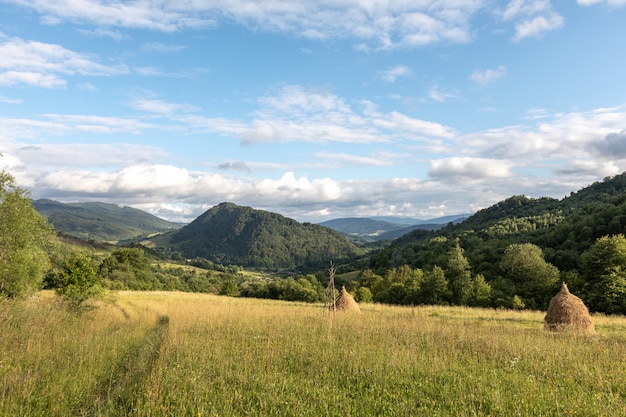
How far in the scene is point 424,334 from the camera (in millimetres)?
12984

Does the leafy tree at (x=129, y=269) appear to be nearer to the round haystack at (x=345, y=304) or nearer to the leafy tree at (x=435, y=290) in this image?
the leafy tree at (x=435, y=290)

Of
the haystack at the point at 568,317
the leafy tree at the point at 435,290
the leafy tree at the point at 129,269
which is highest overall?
the haystack at the point at 568,317

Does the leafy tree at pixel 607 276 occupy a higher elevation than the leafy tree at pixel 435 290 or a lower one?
higher

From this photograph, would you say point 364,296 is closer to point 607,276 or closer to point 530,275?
point 530,275

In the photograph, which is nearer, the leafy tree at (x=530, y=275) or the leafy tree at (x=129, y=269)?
the leafy tree at (x=530, y=275)

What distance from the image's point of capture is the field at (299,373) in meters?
6.41

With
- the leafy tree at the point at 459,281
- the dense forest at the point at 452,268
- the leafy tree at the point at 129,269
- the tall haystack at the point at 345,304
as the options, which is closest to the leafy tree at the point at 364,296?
the dense forest at the point at 452,268

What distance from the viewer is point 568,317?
15828 mm

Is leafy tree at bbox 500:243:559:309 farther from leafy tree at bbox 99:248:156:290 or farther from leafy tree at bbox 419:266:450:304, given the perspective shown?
leafy tree at bbox 99:248:156:290

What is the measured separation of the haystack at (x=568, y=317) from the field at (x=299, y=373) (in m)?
2.14

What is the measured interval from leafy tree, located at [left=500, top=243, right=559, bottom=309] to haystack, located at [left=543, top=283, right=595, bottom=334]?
23035 mm

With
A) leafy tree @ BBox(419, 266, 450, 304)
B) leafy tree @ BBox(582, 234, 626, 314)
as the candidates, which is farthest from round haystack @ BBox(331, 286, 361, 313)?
leafy tree @ BBox(582, 234, 626, 314)

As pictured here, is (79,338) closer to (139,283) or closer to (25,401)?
(25,401)

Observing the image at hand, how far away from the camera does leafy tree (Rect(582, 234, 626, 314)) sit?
29.6 metres
